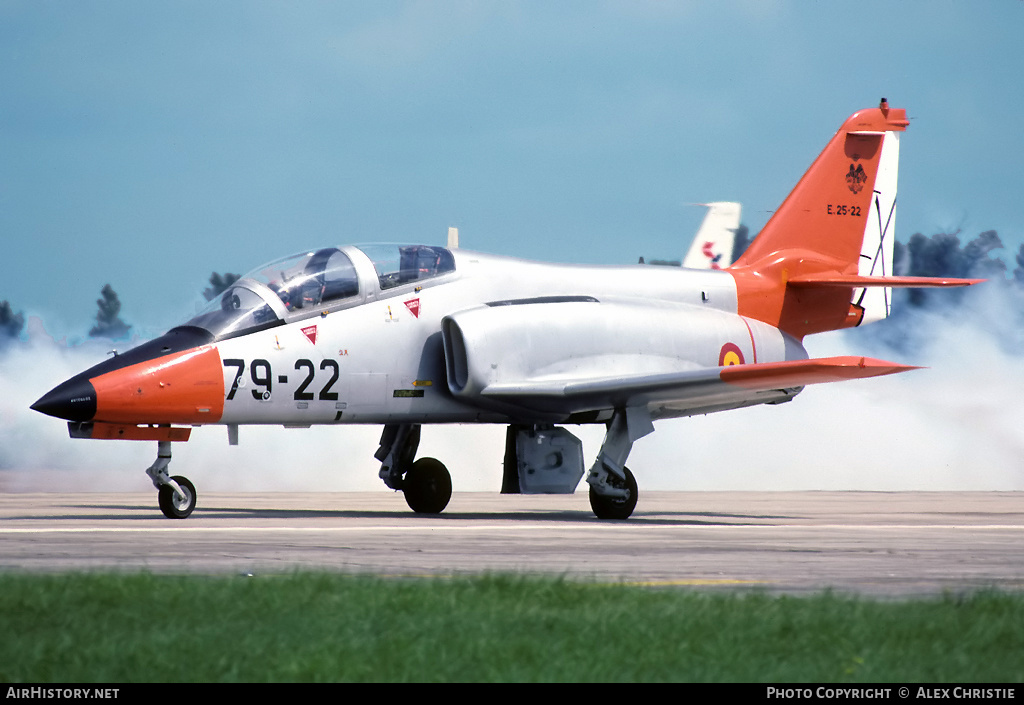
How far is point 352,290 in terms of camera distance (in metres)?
16.3

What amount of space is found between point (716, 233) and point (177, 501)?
24.8m

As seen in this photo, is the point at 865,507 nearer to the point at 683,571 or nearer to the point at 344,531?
the point at 344,531

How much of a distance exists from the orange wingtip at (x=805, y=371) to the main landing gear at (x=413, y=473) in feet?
14.4

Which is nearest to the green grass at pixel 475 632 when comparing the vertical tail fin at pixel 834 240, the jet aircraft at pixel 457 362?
the jet aircraft at pixel 457 362

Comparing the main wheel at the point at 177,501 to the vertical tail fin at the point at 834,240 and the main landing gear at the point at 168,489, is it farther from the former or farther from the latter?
the vertical tail fin at the point at 834,240

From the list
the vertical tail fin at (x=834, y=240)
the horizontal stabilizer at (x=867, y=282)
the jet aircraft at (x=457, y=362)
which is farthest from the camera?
the vertical tail fin at (x=834, y=240)

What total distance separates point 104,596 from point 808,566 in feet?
17.0

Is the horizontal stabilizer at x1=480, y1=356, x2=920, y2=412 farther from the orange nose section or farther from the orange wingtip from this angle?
the orange nose section

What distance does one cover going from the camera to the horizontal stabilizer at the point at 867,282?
20406mm

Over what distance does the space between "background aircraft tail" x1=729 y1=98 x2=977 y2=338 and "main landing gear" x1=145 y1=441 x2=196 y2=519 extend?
8684mm

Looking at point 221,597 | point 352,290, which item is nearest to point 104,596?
point 221,597

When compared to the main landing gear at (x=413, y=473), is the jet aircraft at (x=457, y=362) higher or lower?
higher

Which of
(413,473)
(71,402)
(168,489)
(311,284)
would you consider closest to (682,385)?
(413,473)

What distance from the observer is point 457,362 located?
1689 cm
